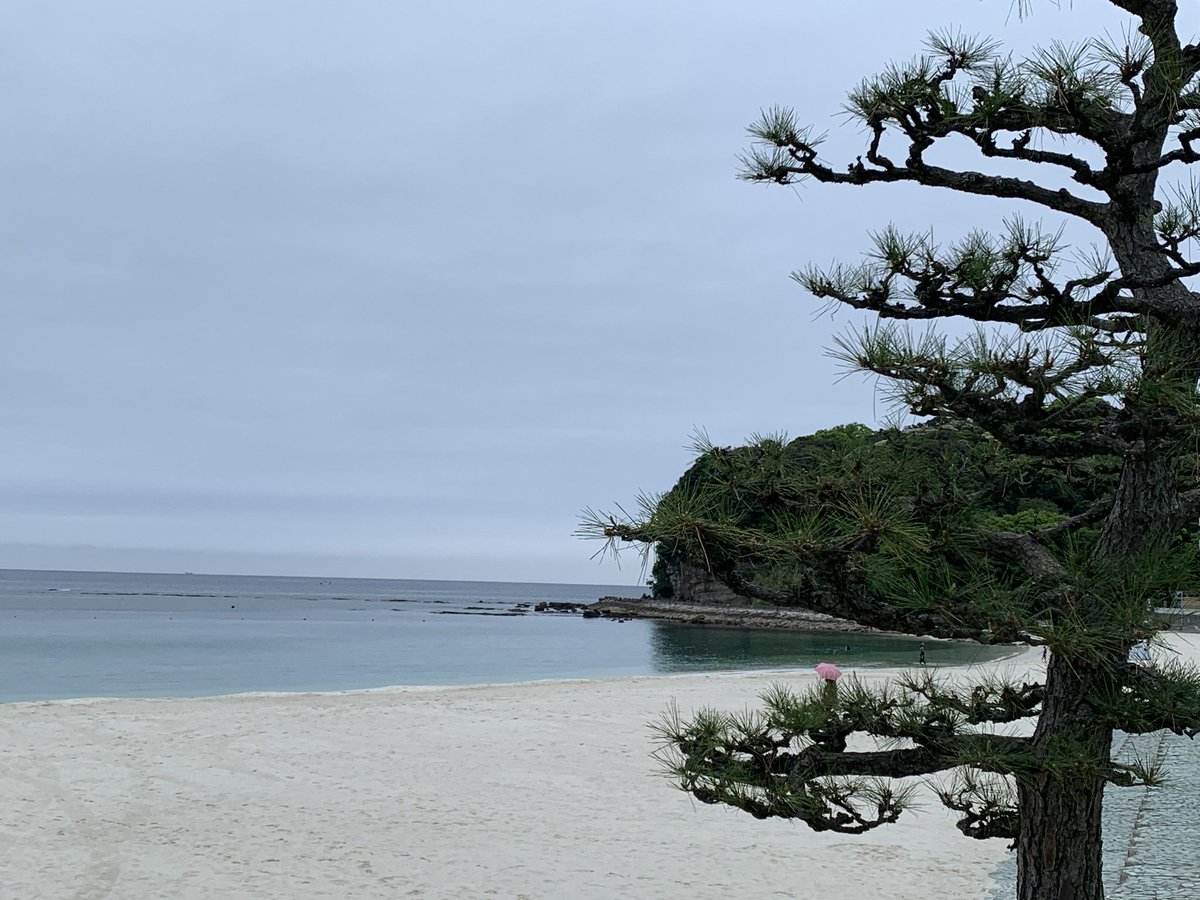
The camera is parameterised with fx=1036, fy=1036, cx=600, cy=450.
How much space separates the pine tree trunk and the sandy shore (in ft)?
8.97

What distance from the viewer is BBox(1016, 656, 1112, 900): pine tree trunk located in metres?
2.98

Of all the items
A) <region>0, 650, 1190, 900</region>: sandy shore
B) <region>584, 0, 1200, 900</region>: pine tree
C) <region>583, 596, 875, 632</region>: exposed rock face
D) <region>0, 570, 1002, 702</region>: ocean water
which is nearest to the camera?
<region>584, 0, 1200, 900</region>: pine tree

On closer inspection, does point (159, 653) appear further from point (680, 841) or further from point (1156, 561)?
point (1156, 561)

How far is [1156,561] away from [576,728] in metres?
10.2

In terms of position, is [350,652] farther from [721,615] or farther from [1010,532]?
[1010,532]

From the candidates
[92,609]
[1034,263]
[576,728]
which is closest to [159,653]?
[576,728]

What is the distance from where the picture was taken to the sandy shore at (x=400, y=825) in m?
5.80

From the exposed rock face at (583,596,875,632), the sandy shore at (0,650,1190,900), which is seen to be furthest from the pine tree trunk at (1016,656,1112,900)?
the exposed rock face at (583,596,875,632)

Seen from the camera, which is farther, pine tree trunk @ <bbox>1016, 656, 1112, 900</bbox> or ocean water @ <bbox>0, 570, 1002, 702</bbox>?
ocean water @ <bbox>0, 570, 1002, 702</bbox>

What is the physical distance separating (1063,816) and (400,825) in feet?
17.3

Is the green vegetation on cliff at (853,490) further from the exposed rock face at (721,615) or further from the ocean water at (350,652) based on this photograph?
the exposed rock face at (721,615)

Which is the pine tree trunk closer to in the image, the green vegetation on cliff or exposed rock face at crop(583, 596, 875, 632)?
the green vegetation on cliff

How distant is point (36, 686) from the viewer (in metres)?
22.6

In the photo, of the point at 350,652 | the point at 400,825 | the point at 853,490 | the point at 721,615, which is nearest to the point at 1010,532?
the point at 853,490
